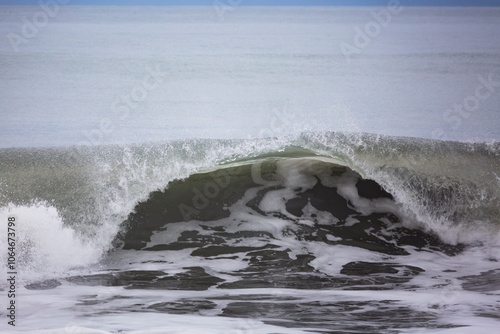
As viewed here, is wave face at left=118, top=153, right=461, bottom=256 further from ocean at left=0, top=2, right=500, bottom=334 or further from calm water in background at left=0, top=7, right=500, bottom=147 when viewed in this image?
calm water in background at left=0, top=7, right=500, bottom=147

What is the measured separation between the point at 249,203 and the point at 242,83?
450 centimetres

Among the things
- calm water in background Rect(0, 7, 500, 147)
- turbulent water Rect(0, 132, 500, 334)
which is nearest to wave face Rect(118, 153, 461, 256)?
turbulent water Rect(0, 132, 500, 334)

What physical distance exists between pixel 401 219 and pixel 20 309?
2612 mm

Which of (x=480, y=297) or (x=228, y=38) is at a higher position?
(x=228, y=38)

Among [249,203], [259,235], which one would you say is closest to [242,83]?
[249,203]

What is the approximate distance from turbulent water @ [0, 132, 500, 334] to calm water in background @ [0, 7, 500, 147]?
2.12 feet

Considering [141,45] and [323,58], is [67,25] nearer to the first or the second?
[141,45]

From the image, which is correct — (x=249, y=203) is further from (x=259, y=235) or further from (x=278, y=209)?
(x=259, y=235)

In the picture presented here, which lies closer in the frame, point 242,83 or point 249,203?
point 249,203

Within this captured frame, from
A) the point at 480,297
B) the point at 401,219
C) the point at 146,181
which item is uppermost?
the point at 146,181

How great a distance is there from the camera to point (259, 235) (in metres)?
4.31

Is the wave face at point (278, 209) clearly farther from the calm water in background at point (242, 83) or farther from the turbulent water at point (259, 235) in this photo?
the calm water in background at point (242, 83)

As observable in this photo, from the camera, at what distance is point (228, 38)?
13.1 m

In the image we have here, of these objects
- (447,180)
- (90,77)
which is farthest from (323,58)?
(447,180)
